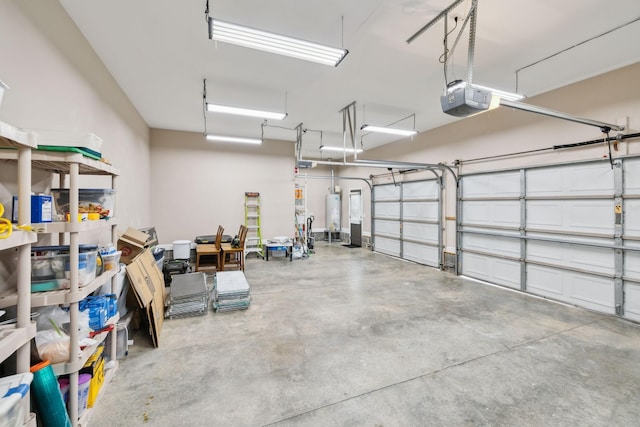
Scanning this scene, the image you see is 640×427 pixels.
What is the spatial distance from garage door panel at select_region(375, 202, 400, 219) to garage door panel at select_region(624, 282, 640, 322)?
458 cm

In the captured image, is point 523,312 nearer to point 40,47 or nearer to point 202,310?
point 202,310

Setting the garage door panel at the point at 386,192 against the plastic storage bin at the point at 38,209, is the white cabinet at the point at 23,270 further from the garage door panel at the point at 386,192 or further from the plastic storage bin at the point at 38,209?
the garage door panel at the point at 386,192

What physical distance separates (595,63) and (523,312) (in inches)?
135

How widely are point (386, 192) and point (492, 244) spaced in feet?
11.3

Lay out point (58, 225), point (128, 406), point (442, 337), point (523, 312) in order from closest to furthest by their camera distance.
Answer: point (58, 225) < point (128, 406) < point (442, 337) < point (523, 312)

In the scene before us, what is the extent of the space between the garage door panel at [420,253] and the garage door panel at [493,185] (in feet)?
5.33

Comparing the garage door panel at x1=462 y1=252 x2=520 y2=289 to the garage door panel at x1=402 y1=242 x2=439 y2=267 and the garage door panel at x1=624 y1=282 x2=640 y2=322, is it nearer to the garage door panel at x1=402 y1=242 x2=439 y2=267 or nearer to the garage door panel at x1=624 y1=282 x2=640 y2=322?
the garage door panel at x1=402 y1=242 x2=439 y2=267

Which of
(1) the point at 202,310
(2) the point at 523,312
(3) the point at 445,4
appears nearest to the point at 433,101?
(3) the point at 445,4

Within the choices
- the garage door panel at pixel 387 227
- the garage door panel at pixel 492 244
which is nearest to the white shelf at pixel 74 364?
the garage door panel at pixel 492 244

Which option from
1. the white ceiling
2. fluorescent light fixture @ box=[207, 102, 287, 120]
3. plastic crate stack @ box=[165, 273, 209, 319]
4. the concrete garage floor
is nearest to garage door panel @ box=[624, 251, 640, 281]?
the concrete garage floor

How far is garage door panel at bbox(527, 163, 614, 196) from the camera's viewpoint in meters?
3.75

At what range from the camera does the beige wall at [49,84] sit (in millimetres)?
1799

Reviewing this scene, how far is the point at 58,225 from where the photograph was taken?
1.55 metres

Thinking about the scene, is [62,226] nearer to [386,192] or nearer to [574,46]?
[574,46]
